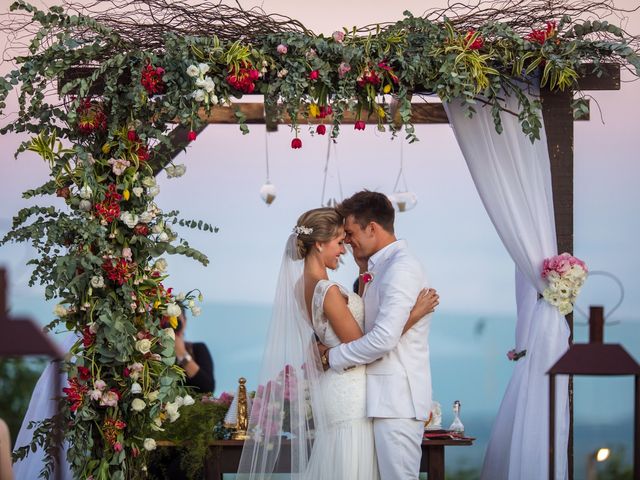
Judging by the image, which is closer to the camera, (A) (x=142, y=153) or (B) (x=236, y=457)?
(A) (x=142, y=153)

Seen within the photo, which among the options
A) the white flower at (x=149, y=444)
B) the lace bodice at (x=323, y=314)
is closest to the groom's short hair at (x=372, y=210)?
the lace bodice at (x=323, y=314)

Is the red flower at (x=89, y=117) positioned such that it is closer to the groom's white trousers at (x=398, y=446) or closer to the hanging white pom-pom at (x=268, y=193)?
the groom's white trousers at (x=398, y=446)

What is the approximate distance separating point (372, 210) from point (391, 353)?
0.65m

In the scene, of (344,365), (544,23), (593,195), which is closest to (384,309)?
(344,365)

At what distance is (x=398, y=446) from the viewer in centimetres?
480

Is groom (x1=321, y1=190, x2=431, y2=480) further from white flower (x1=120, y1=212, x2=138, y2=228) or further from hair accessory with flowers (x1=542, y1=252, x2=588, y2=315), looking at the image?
white flower (x1=120, y1=212, x2=138, y2=228)

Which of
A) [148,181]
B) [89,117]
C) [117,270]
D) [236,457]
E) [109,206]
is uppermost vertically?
[89,117]

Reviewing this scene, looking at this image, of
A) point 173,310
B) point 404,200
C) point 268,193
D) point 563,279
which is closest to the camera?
point 173,310

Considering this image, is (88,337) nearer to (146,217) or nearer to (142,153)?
(146,217)

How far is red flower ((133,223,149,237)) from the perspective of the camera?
4.91 meters

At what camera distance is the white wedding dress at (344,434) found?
4.87 m

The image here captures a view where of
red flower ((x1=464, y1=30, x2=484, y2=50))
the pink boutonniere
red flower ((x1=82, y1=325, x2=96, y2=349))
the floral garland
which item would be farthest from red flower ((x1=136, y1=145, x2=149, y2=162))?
red flower ((x1=464, y1=30, x2=484, y2=50))

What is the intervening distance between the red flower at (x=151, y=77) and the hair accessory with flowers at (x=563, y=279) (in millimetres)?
2034

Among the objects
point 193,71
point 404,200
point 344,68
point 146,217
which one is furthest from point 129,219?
point 404,200
